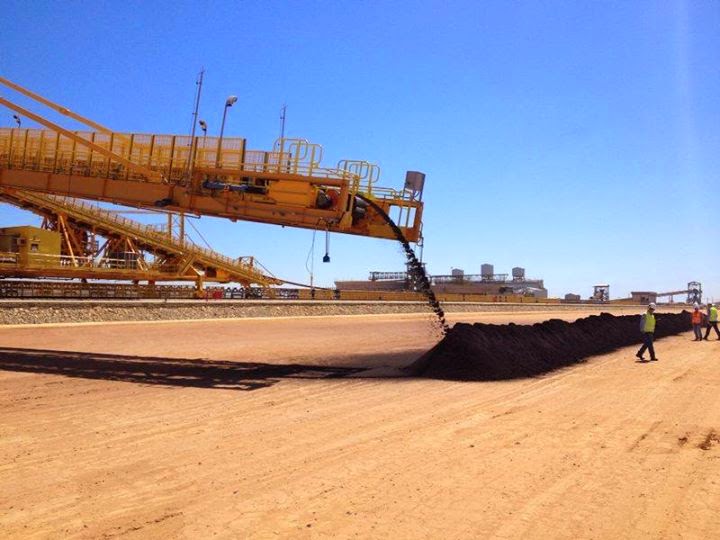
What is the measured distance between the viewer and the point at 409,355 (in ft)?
59.5

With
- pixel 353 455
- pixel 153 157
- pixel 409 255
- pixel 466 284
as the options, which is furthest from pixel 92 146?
pixel 466 284

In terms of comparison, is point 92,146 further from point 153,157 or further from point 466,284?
point 466,284

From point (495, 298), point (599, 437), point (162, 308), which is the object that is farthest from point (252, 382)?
point (495, 298)

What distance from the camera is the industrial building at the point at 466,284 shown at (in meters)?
79.2

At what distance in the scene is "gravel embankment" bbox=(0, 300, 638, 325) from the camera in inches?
945

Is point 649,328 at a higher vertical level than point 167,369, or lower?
higher

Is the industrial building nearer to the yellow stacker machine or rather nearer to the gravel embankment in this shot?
the gravel embankment

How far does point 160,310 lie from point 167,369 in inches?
605

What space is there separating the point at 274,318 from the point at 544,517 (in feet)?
98.3

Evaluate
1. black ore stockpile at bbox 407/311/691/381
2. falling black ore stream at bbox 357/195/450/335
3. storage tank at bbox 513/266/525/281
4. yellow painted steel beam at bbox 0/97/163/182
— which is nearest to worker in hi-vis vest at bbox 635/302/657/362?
black ore stockpile at bbox 407/311/691/381

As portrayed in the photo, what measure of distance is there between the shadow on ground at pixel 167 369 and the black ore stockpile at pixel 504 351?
226 cm

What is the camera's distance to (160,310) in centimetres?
2911

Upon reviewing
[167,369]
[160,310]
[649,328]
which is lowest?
[167,369]

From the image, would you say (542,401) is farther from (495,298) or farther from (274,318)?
(495,298)
